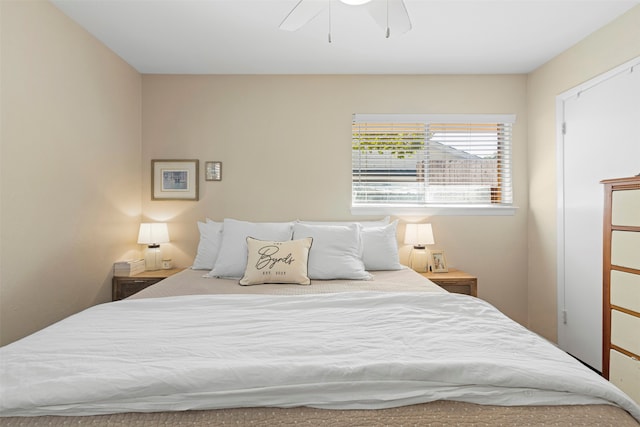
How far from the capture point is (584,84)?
295 centimetres

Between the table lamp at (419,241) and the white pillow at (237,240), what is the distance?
1.10 meters

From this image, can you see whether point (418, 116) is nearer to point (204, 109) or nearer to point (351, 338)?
point (204, 109)

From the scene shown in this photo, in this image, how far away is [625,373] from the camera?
2.08 metres

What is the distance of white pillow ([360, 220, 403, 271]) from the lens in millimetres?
3076

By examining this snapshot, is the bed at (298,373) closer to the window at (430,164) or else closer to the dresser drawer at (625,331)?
the dresser drawer at (625,331)

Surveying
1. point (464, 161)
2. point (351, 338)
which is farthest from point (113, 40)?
point (464, 161)

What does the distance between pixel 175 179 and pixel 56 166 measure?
48.7 inches

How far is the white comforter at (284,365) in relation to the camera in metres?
1.07

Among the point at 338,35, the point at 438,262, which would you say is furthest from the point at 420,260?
the point at 338,35

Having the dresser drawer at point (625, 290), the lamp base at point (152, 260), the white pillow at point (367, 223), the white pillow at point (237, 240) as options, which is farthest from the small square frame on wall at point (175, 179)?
the dresser drawer at point (625, 290)

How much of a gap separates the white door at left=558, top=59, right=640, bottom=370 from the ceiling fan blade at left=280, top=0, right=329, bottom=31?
204 cm

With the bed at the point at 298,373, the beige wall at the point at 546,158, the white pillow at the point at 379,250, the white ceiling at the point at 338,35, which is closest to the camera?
the bed at the point at 298,373

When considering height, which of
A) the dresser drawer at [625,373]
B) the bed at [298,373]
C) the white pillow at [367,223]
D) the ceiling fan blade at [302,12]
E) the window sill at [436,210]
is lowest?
the dresser drawer at [625,373]

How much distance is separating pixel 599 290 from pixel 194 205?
335 centimetres
